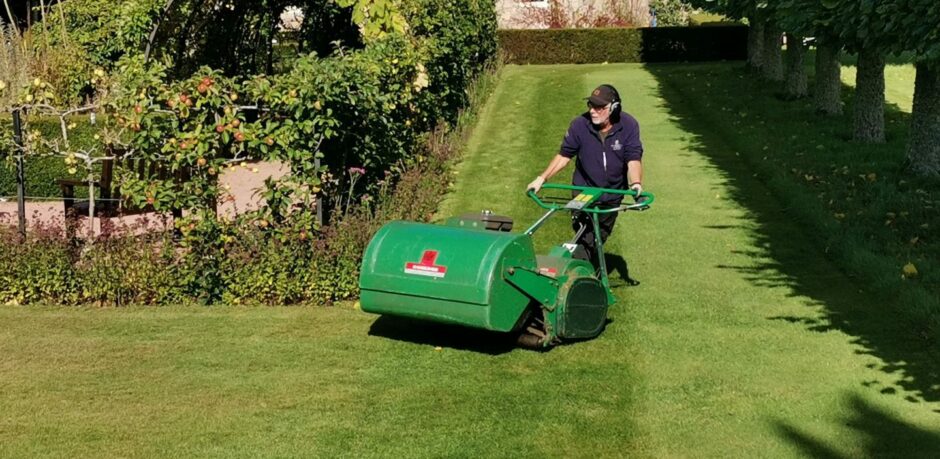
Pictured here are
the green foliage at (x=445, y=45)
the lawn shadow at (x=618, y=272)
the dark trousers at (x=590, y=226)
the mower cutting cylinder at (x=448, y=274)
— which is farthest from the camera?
the green foliage at (x=445, y=45)

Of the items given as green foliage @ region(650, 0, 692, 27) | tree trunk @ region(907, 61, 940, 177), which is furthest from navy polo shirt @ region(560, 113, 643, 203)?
green foliage @ region(650, 0, 692, 27)

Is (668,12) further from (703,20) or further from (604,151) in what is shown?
(604,151)

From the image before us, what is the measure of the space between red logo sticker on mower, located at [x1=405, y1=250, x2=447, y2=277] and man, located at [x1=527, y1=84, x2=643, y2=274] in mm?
1355

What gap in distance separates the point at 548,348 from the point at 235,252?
9.46 feet

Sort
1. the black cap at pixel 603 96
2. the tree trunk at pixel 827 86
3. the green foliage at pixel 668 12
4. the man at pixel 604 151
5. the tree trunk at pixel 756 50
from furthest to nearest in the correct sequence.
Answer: the green foliage at pixel 668 12
the tree trunk at pixel 756 50
the tree trunk at pixel 827 86
the man at pixel 604 151
the black cap at pixel 603 96

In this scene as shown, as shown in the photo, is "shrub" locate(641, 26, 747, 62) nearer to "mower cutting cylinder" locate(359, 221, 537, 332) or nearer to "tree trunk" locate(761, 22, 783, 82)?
"tree trunk" locate(761, 22, 783, 82)

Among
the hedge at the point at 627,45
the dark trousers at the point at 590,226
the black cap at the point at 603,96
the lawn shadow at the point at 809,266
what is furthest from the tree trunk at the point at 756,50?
the black cap at the point at 603,96

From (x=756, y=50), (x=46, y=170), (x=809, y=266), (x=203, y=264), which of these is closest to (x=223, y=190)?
(x=203, y=264)

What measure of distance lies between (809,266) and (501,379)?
418cm

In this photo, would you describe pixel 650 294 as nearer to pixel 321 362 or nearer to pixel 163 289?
Answer: pixel 321 362

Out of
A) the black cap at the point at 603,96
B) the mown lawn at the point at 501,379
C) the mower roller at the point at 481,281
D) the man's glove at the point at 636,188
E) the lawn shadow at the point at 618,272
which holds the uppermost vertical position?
the black cap at the point at 603,96

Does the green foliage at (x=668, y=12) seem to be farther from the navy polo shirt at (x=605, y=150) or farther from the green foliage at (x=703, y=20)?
the navy polo shirt at (x=605, y=150)

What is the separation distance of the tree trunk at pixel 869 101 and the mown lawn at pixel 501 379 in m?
5.86

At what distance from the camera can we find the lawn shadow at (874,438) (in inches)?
239
